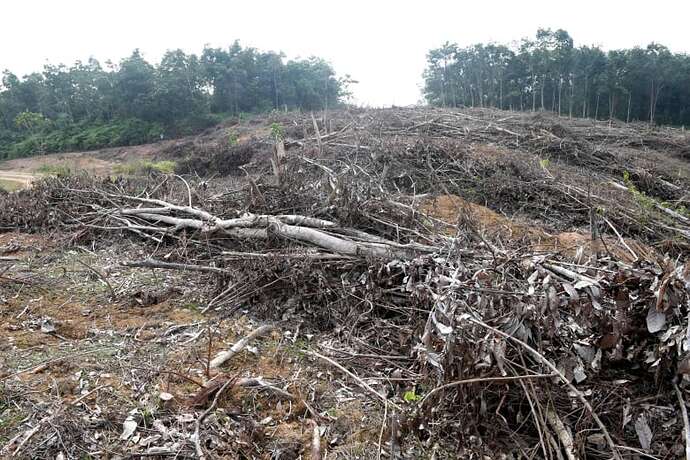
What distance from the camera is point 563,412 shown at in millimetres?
1996

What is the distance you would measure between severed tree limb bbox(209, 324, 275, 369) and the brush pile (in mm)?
243

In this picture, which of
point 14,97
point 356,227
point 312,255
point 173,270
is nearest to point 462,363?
point 312,255

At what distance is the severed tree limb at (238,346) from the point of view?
2770 mm

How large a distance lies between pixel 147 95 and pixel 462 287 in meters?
27.7

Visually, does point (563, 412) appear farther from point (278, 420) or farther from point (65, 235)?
point (65, 235)

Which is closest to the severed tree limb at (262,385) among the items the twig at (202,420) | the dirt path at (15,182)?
the twig at (202,420)

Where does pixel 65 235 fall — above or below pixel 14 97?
below

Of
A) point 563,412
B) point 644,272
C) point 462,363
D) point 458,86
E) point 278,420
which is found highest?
point 458,86

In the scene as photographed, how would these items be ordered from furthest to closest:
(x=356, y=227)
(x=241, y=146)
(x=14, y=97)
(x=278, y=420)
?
1. (x=14, y=97)
2. (x=241, y=146)
3. (x=356, y=227)
4. (x=278, y=420)

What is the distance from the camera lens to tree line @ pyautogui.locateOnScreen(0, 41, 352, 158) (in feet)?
82.4

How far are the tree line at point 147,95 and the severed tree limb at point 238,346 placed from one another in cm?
2402

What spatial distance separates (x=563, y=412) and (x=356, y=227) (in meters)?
2.53

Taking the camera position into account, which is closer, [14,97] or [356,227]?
[356,227]

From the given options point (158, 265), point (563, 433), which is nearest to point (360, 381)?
point (563, 433)
